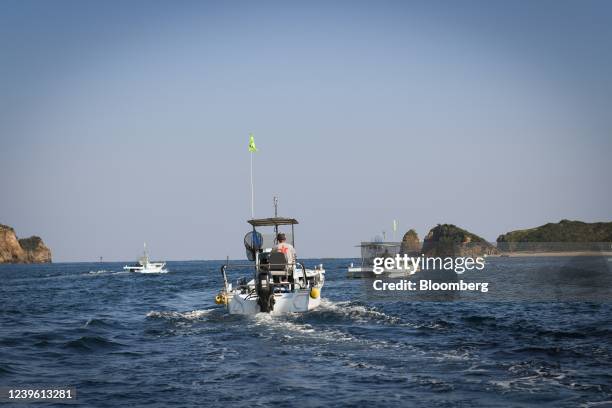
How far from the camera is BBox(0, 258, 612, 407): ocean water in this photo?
12945 millimetres

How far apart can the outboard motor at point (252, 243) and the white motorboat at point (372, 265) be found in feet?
153

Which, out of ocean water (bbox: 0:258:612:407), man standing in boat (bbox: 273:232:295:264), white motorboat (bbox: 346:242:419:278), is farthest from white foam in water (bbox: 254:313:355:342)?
white motorboat (bbox: 346:242:419:278)

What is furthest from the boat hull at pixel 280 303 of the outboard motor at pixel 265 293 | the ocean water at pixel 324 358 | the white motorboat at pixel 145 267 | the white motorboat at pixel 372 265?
the white motorboat at pixel 145 267

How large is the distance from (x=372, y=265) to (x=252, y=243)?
54308mm

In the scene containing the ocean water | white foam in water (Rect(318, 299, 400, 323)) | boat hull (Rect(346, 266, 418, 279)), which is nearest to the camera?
the ocean water

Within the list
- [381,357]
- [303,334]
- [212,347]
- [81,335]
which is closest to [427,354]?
[381,357]

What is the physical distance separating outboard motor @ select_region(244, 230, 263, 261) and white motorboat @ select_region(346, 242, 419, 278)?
46.8 meters

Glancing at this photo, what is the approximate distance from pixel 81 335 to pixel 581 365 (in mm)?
18690

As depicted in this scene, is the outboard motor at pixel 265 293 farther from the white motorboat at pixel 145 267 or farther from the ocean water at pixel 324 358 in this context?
the white motorboat at pixel 145 267

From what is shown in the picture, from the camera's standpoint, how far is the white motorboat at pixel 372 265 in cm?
7844

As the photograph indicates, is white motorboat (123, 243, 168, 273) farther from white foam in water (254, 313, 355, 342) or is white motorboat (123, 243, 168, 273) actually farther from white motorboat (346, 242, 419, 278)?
white foam in water (254, 313, 355, 342)

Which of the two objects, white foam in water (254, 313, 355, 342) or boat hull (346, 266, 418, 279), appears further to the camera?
boat hull (346, 266, 418, 279)

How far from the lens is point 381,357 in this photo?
17125mm

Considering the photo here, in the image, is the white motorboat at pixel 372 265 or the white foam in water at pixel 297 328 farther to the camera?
the white motorboat at pixel 372 265
